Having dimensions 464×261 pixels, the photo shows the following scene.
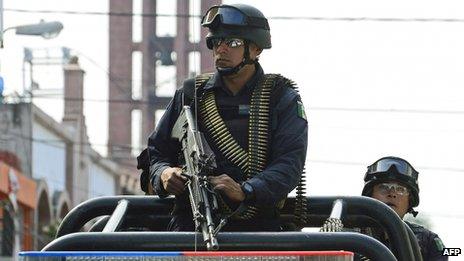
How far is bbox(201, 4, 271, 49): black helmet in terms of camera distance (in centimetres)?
834

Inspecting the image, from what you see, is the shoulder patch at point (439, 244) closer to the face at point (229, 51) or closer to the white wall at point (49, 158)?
the face at point (229, 51)

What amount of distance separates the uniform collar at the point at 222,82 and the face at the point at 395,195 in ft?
6.85

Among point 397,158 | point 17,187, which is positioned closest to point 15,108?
point 17,187

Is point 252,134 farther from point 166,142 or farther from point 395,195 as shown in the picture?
point 395,195

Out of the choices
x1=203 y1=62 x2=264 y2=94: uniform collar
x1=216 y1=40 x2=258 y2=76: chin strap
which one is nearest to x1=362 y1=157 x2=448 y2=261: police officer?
x1=203 y1=62 x2=264 y2=94: uniform collar

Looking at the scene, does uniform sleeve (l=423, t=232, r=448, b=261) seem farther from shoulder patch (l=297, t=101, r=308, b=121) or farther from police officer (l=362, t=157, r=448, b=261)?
shoulder patch (l=297, t=101, r=308, b=121)

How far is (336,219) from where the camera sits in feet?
26.9

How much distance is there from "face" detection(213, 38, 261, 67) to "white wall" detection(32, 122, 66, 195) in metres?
54.3

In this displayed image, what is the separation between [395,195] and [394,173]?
0.14 meters

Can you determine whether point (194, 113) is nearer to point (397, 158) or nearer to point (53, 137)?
point (397, 158)

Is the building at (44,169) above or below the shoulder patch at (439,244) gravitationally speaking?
below

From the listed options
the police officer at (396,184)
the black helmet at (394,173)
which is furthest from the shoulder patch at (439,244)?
the black helmet at (394,173)

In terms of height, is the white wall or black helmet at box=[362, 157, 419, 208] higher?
black helmet at box=[362, 157, 419, 208]

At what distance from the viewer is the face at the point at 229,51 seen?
8391 mm
